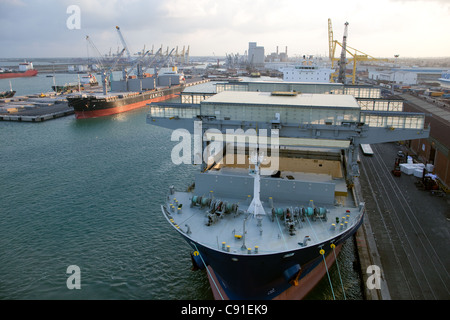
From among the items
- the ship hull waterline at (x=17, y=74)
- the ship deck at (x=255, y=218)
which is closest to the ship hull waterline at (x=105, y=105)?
the ship deck at (x=255, y=218)

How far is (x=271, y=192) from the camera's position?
664 inches

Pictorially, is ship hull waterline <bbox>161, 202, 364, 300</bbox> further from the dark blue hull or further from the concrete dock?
the concrete dock

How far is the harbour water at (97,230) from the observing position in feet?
57.5

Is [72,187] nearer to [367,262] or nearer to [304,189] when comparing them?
[304,189]

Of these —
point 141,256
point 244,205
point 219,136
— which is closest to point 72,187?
point 141,256

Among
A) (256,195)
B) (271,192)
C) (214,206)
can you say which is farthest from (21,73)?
(256,195)

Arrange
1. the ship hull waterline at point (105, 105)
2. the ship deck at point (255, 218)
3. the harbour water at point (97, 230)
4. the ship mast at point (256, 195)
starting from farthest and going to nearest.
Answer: the ship hull waterline at point (105, 105) < the harbour water at point (97, 230) < the ship mast at point (256, 195) < the ship deck at point (255, 218)

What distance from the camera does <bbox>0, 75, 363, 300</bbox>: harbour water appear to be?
1753cm

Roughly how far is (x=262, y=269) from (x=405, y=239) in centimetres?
1037

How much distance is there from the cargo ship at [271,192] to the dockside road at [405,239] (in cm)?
263

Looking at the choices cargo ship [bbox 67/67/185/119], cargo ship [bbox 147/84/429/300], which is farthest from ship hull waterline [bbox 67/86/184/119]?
cargo ship [bbox 147/84/429/300]

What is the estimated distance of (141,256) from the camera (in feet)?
65.2

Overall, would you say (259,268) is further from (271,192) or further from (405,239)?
(405,239)

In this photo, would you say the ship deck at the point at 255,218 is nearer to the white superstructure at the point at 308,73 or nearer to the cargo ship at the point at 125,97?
the white superstructure at the point at 308,73
